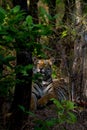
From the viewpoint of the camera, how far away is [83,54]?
9719 millimetres

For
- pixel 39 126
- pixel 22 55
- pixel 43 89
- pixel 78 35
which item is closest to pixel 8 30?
pixel 39 126

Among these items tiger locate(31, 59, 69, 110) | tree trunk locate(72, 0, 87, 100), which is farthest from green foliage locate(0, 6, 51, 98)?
tree trunk locate(72, 0, 87, 100)

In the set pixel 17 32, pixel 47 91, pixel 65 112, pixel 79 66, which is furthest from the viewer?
pixel 47 91

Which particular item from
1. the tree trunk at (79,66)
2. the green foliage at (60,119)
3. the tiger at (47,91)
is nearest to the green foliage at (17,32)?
the green foliage at (60,119)

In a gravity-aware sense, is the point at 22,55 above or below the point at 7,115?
above

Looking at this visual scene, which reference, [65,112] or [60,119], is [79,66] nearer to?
[65,112]

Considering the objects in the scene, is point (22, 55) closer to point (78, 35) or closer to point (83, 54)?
point (78, 35)

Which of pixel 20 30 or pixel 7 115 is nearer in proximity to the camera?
pixel 20 30

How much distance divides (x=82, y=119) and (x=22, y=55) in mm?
4477

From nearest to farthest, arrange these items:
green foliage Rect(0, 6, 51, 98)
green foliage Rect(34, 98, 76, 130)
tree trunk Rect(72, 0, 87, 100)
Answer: green foliage Rect(0, 6, 51, 98), green foliage Rect(34, 98, 76, 130), tree trunk Rect(72, 0, 87, 100)

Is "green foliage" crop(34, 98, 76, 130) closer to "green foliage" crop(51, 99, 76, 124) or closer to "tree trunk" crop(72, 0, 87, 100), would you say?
"green foliage" crop(51, 99, 76, 124)

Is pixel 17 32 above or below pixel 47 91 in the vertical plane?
below

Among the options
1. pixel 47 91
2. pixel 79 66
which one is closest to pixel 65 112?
pixel 79 66

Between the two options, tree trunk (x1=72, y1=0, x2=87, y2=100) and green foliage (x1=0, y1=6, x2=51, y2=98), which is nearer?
green foliage (x1=0, y1=6, x2=51, y2=98)
